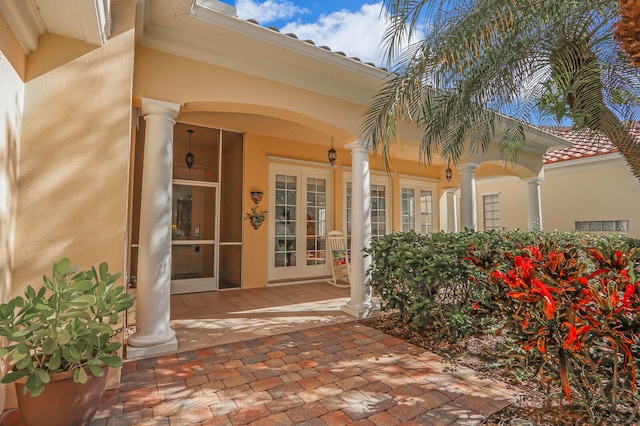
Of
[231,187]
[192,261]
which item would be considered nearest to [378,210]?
[231,187]

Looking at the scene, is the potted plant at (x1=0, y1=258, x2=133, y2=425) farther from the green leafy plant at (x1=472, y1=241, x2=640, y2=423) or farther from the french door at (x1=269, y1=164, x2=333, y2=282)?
the french door at (x1=269, y1=164, x2=333, y2=282)

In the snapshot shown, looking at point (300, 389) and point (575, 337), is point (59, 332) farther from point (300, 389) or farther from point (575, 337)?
point (575, 337)

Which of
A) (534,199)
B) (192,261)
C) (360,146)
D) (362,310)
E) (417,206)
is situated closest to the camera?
(362,310)

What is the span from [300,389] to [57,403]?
149 cm

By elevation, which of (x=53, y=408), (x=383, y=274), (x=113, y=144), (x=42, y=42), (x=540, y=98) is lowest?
(x=53, y=408)

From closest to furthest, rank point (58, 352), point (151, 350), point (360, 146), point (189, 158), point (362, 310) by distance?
point (58, 352), point (151, 350), point (362, 310), point (360, 146), point (189, 158)

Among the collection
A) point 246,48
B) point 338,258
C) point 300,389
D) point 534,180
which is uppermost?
point 246,48

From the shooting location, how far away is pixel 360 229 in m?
4.44

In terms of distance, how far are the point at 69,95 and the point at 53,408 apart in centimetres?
214

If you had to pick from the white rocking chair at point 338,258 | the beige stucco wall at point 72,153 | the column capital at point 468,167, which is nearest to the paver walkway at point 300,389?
the beige stucco wall at point 72,153

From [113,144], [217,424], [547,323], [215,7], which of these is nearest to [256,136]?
[215,7]

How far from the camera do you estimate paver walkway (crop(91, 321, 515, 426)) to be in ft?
6.66

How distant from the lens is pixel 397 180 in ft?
27.8

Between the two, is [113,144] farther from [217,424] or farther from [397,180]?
[397,180]
